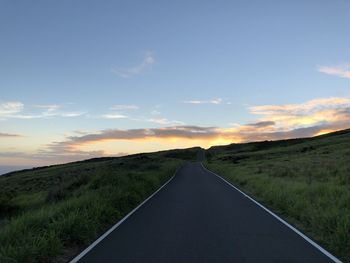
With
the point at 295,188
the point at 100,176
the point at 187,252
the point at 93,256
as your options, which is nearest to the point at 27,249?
the point at 93,256

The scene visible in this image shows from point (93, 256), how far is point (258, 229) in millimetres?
5047

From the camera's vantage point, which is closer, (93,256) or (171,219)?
(93,256)

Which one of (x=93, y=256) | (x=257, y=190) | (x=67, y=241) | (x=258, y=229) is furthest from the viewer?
(x=257, y=190)

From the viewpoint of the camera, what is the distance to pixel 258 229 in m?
11.8

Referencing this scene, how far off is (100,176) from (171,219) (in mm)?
11322

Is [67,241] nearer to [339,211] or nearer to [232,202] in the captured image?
[339,211]

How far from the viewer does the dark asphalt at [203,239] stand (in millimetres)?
8336

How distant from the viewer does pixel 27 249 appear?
770 cm

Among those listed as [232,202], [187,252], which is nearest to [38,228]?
[187,252]

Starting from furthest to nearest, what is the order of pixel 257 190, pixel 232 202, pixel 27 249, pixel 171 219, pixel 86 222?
pixel 257 190
pixel 232 202
pixel 171 219
pixel 86 222
pixel 27 249

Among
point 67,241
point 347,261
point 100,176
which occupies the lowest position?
point 347,261

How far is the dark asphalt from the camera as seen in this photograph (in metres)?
8.34

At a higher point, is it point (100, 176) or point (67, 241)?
point (100, 176)

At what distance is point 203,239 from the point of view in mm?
10148
